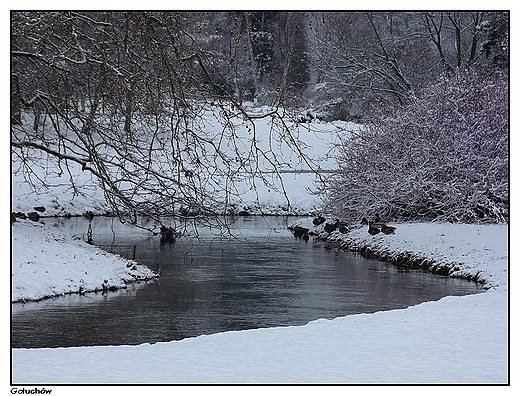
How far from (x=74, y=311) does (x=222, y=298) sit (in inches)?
105

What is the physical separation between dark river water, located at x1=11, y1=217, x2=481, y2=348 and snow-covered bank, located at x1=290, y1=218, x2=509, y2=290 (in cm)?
60

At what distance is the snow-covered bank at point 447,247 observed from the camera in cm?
1679

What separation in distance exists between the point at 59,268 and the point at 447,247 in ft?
30.8

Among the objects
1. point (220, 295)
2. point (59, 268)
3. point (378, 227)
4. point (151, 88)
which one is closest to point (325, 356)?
point (151, 88)

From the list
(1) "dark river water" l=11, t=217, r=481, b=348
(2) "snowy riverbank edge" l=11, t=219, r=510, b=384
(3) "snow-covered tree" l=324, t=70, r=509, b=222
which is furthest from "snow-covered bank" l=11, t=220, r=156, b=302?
(3) "snow-covered tree" l=324, t=70, r=509, b=222

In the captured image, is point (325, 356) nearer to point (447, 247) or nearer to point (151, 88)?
point (151, 88)

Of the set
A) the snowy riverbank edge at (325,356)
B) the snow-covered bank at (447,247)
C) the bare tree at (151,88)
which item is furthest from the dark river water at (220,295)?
the snowy riverbank edge at (325,356)

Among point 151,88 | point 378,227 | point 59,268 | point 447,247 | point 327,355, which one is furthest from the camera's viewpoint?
point 378,227

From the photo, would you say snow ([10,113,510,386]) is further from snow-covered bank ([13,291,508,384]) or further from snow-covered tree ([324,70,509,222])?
snow-covered tree ([324,70,509,222])

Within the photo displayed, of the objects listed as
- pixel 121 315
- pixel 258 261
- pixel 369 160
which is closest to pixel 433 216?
pixel 369 160

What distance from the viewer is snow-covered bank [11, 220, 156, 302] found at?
13.9 metres

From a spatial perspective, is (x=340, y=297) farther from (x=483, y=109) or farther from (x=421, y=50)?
(x=421, y=50)

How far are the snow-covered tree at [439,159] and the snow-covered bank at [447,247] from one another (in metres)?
1.18

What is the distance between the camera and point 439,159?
22.8 meters
